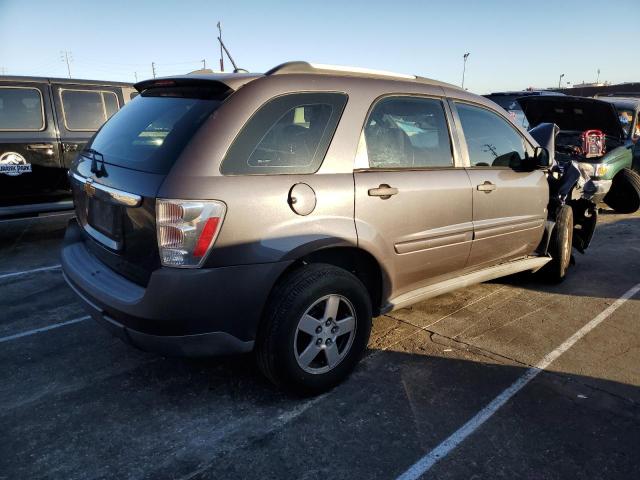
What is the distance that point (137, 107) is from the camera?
10.1 feet

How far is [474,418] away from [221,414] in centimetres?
138

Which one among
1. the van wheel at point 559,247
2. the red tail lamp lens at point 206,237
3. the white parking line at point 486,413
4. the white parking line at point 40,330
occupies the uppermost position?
the red tail lamp lens at point 206,237

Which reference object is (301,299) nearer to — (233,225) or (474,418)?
(233,225)

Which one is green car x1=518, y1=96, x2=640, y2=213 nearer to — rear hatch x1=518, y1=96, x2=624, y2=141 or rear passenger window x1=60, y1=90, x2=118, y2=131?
rear hatch x1=518, y1=96, x2=624, y2=141

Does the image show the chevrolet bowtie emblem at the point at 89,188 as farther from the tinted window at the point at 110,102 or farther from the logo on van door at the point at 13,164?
the tinted window at the point at 110,102

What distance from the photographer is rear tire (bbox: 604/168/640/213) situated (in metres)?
8.18

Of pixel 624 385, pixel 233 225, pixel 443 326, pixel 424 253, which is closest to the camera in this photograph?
pixel 233 225

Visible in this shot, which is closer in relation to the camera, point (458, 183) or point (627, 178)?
point (458, 183)

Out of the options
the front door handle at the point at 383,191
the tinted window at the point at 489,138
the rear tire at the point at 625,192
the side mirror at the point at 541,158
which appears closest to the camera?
the front door handle at the point at 383,191

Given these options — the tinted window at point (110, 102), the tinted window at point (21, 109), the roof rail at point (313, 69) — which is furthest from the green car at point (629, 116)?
the tinted window at point (21, 109)

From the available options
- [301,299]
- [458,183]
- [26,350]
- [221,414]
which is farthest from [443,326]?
[26,350]

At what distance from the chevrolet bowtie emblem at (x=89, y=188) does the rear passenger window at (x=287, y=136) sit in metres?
0.93

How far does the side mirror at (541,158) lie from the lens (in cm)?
401

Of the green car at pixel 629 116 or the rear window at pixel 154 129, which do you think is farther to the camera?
the green car at pixel 629 116
